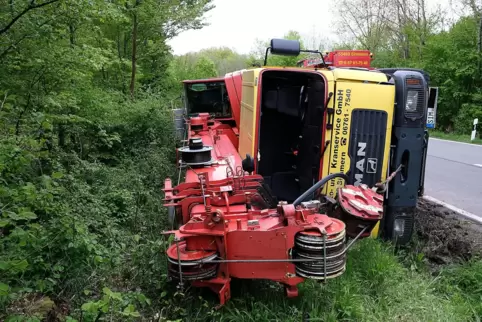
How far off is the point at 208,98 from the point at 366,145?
201 inches

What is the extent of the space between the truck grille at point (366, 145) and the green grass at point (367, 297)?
0.73 metres

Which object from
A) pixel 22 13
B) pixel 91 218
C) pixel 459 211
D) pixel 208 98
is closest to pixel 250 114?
pixel 91 218

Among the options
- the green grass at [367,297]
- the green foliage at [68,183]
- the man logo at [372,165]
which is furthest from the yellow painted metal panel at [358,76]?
the green foliage at [68,183]

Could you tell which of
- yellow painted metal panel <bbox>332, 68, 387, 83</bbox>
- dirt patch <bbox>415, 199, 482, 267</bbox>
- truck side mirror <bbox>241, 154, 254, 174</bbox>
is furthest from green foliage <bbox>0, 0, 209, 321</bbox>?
dirt patch <bbox>415, 199, 482, 267</bbox>

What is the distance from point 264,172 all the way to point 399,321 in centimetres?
314

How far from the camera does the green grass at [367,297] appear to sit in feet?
10.3

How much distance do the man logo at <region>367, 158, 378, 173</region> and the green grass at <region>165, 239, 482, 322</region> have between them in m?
0.77

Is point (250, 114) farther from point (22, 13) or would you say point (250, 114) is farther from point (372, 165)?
point (22, 13)

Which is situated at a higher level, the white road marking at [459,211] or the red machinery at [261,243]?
the red machinery at [261,243]

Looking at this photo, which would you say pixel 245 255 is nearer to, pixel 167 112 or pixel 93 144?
pixel 93 144

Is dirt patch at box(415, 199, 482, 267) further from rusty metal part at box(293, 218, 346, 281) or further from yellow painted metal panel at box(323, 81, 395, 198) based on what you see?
rusty metal part at box(293, 218, 346, 281)

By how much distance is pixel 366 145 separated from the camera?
444 cm

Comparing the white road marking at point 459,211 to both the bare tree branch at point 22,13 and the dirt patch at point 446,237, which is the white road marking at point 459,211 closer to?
the dirt patch at point 446,237

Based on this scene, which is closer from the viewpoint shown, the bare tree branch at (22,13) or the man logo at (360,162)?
the bare tree branch at (22,13)
